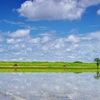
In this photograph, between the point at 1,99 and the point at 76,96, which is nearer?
the point at 1,99

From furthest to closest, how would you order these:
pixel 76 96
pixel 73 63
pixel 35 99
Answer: pixel 73 63 → pixel 76 96 → pixel 35 99

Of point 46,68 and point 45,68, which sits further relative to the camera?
point 46,68

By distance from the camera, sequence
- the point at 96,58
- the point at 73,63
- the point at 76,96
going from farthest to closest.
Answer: the point at 73,63 → the point at 96,58 → the point at 76,96

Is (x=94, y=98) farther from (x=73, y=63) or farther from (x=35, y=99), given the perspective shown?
(x=73, y=63)

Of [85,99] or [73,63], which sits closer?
[85,99]

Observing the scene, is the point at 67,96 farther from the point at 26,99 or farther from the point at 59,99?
the point at 26,99

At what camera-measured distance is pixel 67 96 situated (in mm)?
21359

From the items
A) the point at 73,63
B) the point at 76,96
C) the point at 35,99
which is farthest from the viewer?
the point at 73,63

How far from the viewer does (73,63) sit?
92438mm

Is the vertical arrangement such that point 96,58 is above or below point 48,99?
above

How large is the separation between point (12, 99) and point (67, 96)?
13.1ft

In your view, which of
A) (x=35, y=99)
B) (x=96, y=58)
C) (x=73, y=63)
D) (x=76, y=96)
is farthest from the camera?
(x=73, y=63)

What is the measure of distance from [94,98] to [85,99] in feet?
2.87

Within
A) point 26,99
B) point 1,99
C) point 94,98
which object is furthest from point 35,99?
point 94,98
